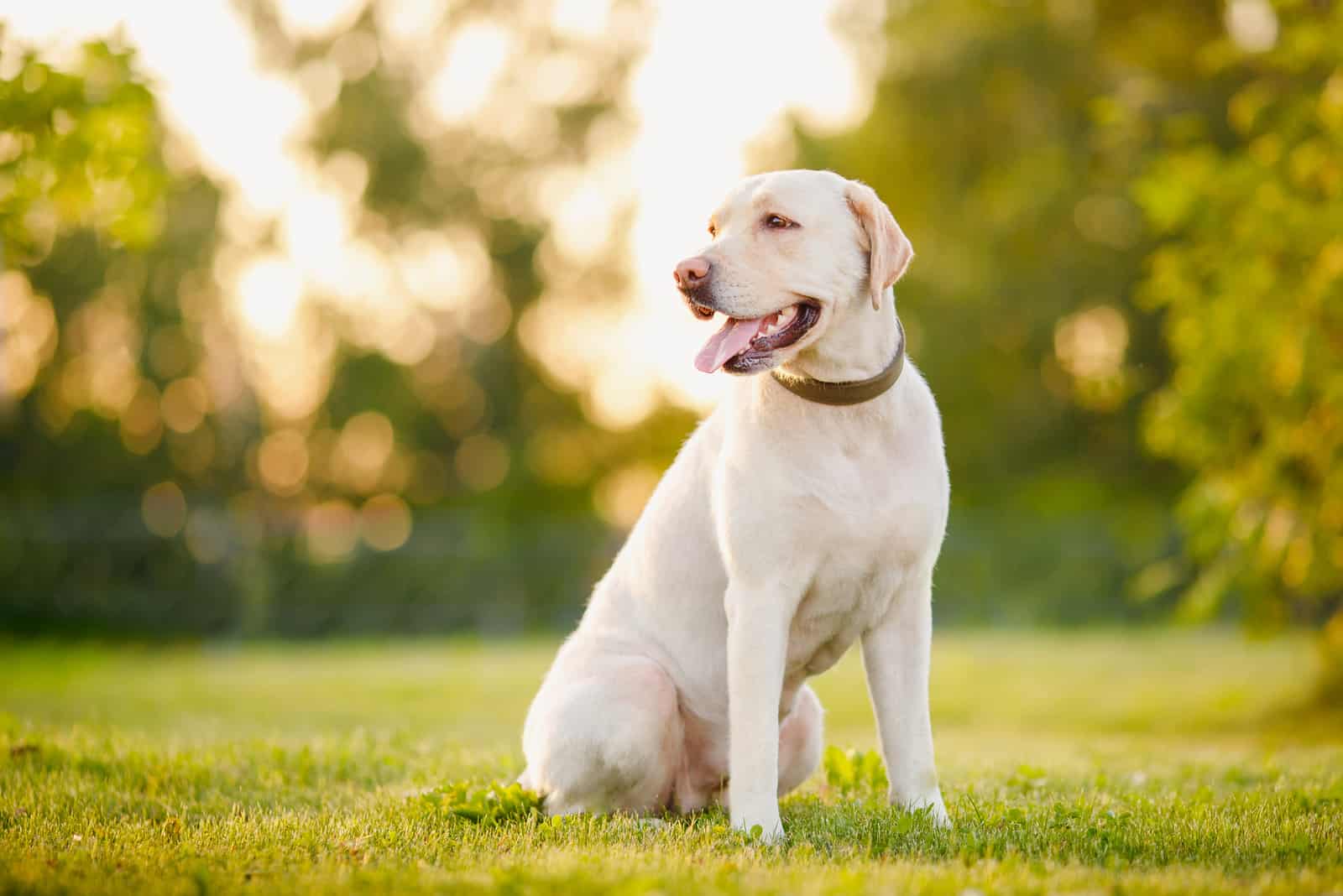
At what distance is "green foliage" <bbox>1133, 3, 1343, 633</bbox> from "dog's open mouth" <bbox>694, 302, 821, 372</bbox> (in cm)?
578

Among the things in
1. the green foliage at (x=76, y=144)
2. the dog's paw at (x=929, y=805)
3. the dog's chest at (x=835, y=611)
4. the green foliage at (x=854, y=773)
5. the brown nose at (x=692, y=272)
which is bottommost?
the green foliage at (x=854, y=773)

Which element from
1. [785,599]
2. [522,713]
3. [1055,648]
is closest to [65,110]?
[785,599]

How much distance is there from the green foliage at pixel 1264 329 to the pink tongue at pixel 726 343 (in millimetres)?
5928

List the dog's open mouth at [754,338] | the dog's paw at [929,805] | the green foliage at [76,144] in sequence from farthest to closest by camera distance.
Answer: the green foliage at [76,144] → the dog's paw at [929,805] → the dog's open mouth at [754,338]

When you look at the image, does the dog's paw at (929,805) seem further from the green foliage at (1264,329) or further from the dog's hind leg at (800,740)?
the green foliage at (1264,329)

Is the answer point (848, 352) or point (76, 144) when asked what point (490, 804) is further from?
point (76, 144)

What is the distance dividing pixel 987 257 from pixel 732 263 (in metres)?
19.3

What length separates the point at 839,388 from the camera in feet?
13.6

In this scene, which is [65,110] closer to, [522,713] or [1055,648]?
[522,713]

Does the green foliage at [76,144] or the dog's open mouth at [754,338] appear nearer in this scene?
the dog's open mouth at [754,338]

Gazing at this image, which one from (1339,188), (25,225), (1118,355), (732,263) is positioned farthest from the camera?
(1118,355)

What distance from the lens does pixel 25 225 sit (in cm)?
721

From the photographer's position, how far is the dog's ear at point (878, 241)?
4125 mm

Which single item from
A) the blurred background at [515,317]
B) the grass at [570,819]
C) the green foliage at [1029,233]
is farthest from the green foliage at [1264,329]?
the green foliage at [1029,233]
